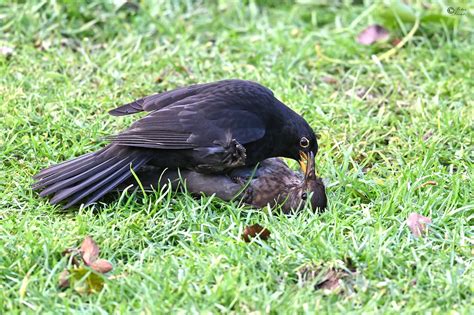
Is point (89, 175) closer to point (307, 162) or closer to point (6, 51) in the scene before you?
point (307, 162)

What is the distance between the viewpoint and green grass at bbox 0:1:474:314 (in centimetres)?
417

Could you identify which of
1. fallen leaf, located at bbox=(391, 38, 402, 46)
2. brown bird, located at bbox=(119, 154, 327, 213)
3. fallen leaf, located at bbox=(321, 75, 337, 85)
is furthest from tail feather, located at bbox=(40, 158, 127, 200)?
fallen leaf, located at bbox=(391, 38, 402, 46)

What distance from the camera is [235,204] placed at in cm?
523

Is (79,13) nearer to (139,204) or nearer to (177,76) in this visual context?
(177,76)

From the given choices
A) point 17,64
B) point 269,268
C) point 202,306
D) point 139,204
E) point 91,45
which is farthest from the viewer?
point 91,45

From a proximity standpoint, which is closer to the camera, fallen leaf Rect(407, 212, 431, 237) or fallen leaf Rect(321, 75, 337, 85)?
fallen leaf Rect(407, 212, 431, 237)

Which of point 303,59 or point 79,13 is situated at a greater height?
point 79,13

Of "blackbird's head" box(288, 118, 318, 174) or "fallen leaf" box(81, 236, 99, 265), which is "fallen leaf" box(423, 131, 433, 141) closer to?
"blackbird's head" box(288, 118, 318, 174)

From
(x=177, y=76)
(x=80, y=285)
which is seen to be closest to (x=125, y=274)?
(x=80, y=285)

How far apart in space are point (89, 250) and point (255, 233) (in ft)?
2.86

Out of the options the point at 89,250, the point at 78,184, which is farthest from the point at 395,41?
the point at 89,250

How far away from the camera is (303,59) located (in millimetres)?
7363

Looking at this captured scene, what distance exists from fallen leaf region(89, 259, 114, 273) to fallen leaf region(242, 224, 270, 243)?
0.73 metres

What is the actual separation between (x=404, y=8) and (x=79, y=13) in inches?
111
